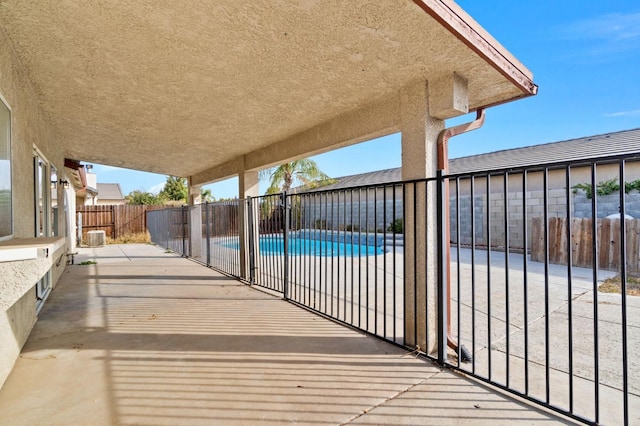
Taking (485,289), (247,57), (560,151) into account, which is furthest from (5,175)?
(560,151)

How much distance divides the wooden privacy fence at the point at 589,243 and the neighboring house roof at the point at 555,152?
2655 millimetres

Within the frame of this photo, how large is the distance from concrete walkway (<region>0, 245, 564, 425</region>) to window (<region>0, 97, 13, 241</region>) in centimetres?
124

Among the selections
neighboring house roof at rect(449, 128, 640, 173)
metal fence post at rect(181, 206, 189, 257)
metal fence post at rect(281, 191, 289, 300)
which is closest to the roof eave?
metal fence post at rect(281, 191, 289, 300)

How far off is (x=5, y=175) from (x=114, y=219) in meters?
16.6

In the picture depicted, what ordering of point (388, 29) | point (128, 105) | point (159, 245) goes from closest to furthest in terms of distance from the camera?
point (388, 29) < point (128, 105) < point (159, 245)

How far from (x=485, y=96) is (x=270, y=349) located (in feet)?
11.0

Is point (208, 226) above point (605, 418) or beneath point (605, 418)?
above

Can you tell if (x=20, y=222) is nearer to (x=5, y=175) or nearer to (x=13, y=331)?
(x=5, y=175)

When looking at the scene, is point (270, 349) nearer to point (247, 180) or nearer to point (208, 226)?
point (247, 180)

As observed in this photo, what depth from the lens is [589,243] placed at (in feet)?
28.7

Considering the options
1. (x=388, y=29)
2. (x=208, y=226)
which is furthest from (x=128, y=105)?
(x=208, y=226)

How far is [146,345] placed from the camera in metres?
3.47

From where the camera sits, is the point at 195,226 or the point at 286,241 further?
the point at 195,226

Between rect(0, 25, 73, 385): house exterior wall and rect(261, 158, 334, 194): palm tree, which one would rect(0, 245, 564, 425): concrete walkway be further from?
rect(261, 158, 334, 194): palm tree
